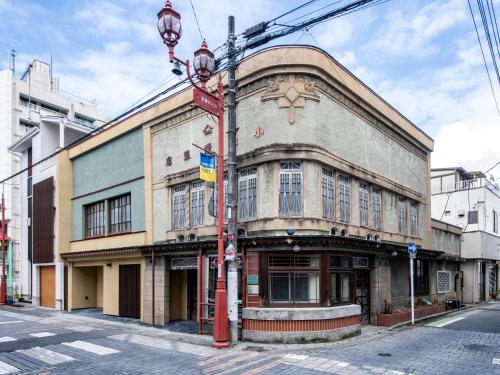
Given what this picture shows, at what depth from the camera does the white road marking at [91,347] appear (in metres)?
12.3

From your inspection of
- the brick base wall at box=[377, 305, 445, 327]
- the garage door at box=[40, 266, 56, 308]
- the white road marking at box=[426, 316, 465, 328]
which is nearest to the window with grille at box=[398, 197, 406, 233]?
the brick base wall at box=[377, 305, 445, 327]

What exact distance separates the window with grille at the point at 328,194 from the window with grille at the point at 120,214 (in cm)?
956

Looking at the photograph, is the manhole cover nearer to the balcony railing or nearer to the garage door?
the balcony railing

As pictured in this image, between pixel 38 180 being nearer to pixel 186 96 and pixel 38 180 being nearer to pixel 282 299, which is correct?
pixel 186 96

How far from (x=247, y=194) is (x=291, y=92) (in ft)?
11.8

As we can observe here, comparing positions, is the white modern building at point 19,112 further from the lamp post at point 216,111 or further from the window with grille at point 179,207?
the lamp post at point 216,111

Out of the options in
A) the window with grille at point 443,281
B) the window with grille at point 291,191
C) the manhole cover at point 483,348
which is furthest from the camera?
the window with grille at point 443,281

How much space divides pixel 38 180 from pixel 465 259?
85.7 ft

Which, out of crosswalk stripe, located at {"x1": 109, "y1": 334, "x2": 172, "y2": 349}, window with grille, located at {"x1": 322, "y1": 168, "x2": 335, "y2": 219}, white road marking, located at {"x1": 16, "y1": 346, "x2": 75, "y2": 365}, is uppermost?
window with grille, located at {"x1": 322, "y1": 168, "x2": 335, "y2": 219}

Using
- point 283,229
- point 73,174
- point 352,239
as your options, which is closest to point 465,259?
point 352,239

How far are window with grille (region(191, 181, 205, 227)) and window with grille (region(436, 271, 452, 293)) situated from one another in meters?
Result: 13.7

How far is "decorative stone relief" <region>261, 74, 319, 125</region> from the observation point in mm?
14008

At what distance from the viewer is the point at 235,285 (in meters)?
13.1

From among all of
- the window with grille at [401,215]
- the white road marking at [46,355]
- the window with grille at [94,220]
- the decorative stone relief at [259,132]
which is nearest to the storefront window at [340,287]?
the decorative stone relief at [259,132]
